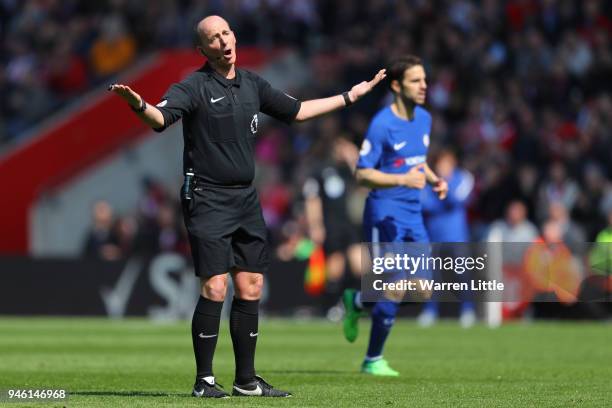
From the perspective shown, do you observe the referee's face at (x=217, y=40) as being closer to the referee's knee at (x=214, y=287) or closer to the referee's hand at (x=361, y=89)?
the referee's hand at (x=361, y=89)

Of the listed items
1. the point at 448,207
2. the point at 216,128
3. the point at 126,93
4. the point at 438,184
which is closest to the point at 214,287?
the point at 216,128

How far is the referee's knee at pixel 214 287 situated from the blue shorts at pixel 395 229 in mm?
2576

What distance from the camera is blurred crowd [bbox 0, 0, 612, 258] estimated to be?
23.7 m

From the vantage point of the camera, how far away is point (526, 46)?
2553cm

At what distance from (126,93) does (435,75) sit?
1764 cm

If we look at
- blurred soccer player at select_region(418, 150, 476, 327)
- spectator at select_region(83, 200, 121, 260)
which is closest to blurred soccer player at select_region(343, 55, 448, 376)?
blurred soccer player at select_region(418, 150, 476, 327)

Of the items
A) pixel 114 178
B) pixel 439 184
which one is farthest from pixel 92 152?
pixel 439 184

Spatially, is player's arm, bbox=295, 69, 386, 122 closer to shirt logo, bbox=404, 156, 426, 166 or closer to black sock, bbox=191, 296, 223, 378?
black sock, bbox=191, 296, 223, 378

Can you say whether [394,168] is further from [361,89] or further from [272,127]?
[272,127]

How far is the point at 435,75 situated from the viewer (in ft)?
86.4

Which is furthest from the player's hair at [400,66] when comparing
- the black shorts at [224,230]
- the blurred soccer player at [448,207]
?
the blurred soccer player at [448,207]

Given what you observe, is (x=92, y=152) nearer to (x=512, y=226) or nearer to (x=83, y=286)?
(x=83, y=286)

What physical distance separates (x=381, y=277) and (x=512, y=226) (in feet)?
35.6

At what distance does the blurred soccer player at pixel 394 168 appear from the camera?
1243 cm
